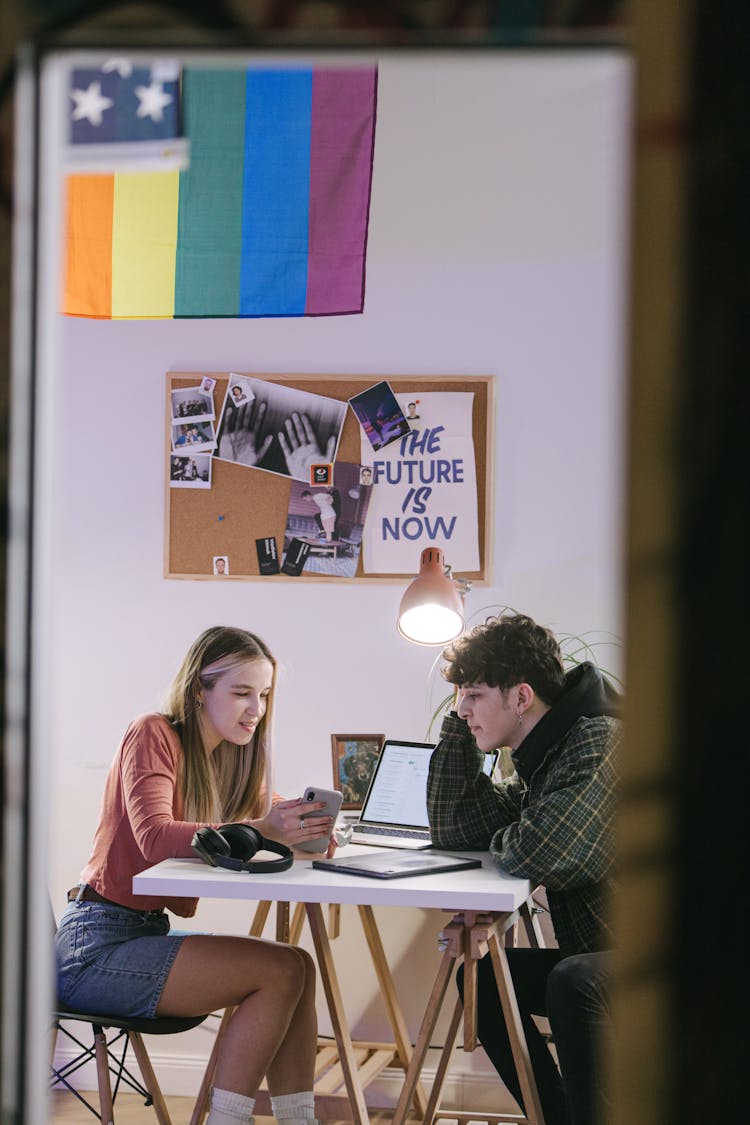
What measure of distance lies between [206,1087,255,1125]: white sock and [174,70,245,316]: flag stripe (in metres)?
1.85

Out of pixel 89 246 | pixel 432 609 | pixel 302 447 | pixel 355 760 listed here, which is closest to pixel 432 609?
pixel 432 609

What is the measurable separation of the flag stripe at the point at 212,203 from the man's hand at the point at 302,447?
519 millimetres

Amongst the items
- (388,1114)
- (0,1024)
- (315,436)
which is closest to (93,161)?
(0,1024)

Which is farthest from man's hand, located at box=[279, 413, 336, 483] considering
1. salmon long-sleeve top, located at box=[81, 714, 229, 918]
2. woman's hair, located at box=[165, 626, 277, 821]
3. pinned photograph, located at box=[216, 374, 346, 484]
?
salmon long-sleeve top, located at box=[81, 714, 229, 918]

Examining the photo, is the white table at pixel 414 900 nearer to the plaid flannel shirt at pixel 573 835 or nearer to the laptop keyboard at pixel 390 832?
the plaid flannel shirt at pixel 573 835

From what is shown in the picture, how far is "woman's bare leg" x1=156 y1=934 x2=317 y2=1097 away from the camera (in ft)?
7.82

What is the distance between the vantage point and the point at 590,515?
3.49 m

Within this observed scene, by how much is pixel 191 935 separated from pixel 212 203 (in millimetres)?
1795

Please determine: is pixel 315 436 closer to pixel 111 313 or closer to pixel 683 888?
pixel 111 313

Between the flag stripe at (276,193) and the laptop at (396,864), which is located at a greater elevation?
the flag stripe at (276,193)

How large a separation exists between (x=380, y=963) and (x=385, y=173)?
7.30ft

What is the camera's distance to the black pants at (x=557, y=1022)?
2.27 metres

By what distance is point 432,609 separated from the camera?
3006mm

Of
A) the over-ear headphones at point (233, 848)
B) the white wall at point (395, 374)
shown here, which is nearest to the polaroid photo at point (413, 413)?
the white wall at point (395, 374)
